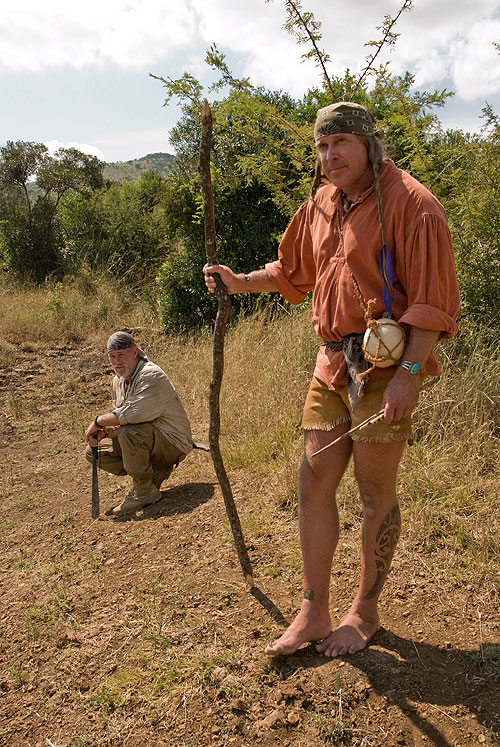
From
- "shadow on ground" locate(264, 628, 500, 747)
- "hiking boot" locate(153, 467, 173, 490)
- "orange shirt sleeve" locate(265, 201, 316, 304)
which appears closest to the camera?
"shadow on ground" locate(264, 628, 500, 747)

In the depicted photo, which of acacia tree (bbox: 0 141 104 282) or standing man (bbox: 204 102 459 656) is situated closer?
standing man (bbox: 204 102 459 656)

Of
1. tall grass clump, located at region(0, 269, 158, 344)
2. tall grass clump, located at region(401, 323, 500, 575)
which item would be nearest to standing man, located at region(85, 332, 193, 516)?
tall grass clump, located at region(401, 323, 500, 575)

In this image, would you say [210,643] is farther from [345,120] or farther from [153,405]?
[345,120]

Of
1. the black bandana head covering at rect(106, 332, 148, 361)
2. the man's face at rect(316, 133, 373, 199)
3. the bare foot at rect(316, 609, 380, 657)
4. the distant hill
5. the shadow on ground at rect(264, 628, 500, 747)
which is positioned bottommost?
the shadow on ground at rect(264, 628, 500, 747)

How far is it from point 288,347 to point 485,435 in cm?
224

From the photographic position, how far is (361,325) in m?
2.34

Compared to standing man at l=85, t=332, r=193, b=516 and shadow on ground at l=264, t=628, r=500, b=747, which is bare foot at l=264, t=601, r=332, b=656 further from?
standing man at l=85, t=332, r=193, b=516

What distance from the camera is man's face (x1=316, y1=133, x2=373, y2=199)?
7.59 feet

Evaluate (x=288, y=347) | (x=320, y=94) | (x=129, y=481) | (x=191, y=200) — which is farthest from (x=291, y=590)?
(x=191, y=200)

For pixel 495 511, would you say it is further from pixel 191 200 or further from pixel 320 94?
pixel 191 200

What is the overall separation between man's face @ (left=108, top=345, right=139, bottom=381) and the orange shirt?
2.31 m

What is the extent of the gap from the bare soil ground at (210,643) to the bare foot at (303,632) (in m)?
0.08

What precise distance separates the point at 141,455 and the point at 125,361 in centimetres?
72

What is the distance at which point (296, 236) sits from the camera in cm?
276
